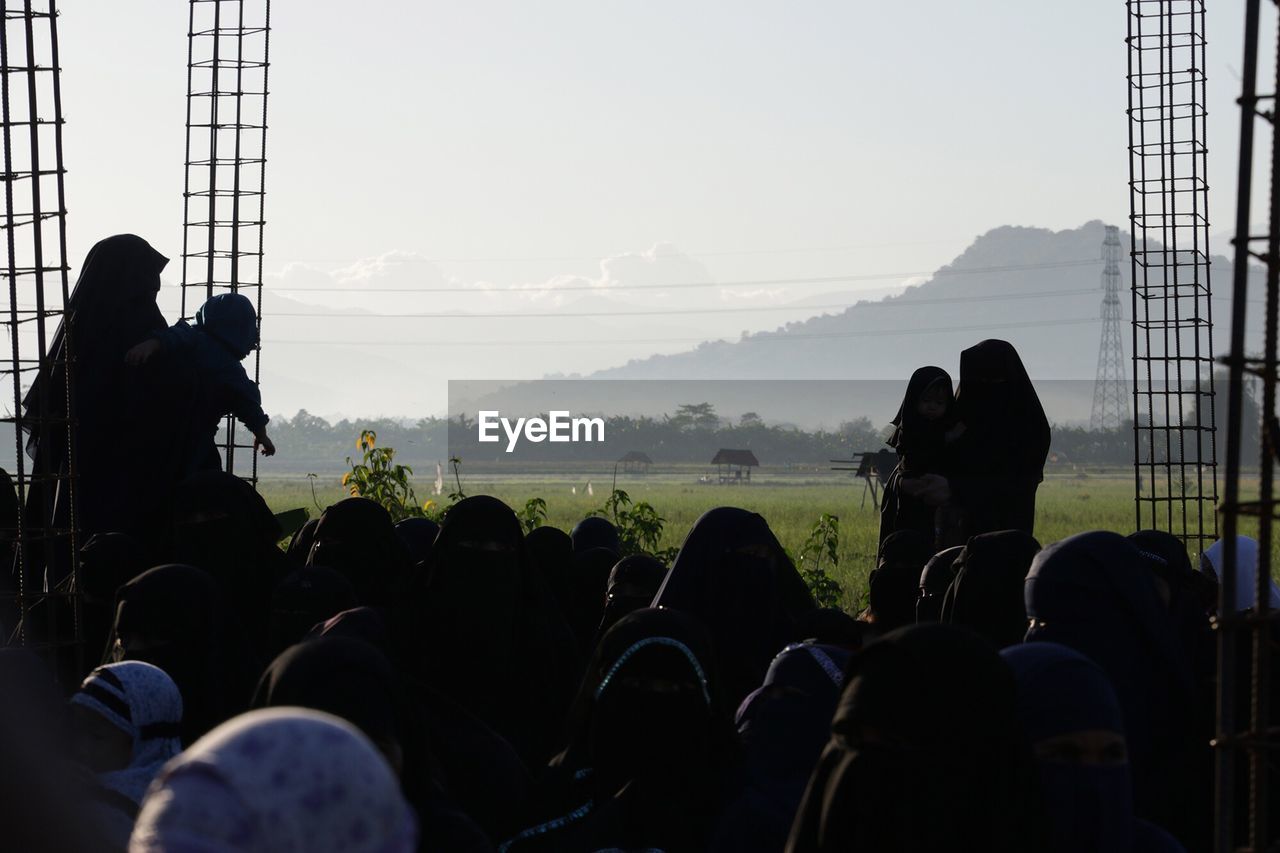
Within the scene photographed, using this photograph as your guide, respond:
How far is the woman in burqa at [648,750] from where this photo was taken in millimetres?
3693

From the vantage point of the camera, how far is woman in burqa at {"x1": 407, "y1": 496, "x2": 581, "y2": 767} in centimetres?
524

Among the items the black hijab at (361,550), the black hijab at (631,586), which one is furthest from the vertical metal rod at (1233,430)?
the black hijab at (361,550)

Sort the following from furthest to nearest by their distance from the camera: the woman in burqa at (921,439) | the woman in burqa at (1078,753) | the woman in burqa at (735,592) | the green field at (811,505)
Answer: the green field at (811,505) → the woman in burqa at (921,439) → the woman in burqa at (735,592) → the woman in burqa at (1078,753)

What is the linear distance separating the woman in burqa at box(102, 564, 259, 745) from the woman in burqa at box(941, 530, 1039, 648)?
2240 mm

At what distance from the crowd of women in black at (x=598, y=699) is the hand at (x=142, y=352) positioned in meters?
0.66

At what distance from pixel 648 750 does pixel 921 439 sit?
190 inches

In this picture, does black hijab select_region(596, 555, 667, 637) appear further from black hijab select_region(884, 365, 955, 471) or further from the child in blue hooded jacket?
black hijab select_region(884, 365, 955, 471)

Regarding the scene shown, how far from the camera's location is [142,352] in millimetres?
7195

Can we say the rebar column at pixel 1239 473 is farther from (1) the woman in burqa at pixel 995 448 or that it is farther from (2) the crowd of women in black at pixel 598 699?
(1) the woman in burqa at pixel 995 448

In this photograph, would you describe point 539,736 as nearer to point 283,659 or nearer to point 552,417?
point 283,659

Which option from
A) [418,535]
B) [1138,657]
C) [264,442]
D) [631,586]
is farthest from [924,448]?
[1138,657]

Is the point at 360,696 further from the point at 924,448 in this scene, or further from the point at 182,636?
the point at 924,448

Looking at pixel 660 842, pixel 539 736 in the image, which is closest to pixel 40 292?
pixel 539 736

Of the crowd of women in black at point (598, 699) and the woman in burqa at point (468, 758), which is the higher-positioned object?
the crowd of women in black at point (598, 699)
